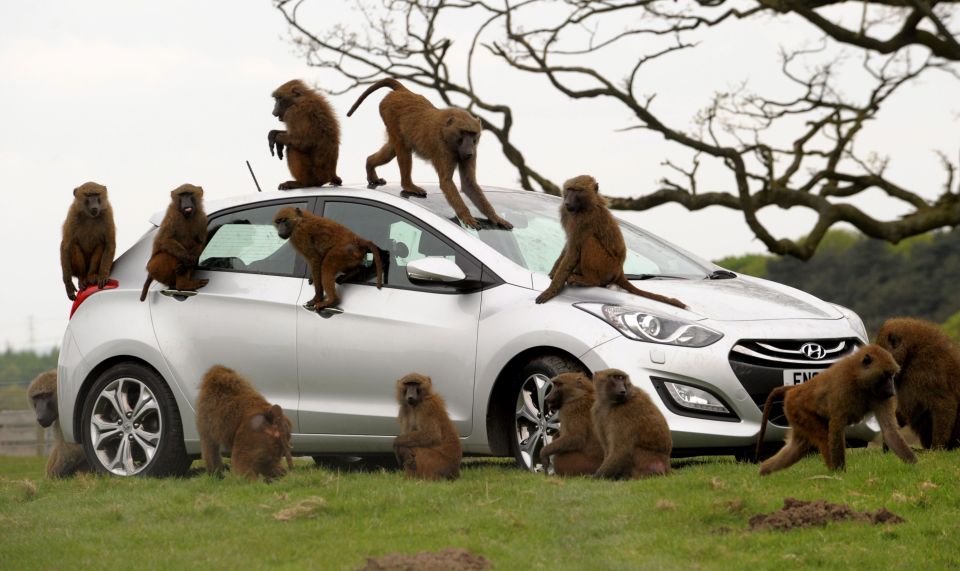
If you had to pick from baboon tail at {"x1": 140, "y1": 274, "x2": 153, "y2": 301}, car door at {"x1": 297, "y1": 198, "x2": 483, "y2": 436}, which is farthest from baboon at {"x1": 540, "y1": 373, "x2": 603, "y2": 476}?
baboon tail at {"x1": 140, "y1": 274, "x2": 153, "y2": 301}

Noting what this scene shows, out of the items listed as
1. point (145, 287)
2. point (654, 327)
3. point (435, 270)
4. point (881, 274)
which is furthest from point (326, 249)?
point (881, 274)

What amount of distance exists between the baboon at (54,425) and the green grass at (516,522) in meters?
1.75

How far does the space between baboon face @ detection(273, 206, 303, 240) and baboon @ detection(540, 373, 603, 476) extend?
2.17 metres

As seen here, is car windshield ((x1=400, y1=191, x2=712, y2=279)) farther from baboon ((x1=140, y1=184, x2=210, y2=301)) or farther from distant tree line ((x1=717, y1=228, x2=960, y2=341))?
distant tree line ((x1=717, y1=228, x2=960, y2=341))

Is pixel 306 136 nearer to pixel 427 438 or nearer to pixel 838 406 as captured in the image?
pixel 427 438

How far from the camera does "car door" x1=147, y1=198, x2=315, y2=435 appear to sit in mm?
8531

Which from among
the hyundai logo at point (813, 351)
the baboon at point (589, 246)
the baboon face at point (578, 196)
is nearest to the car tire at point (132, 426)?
the baboon at point (589, 246)

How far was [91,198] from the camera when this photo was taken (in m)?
9.75

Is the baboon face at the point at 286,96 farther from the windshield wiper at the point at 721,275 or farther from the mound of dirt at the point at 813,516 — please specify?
the mound of dirt at the point at 813,516

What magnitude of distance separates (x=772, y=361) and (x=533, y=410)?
Answer: 137cm

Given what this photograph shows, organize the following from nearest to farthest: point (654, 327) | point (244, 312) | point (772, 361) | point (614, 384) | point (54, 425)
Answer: point (614, 384) < point (654, 327) < point (772, 361) < point (244, 312) < point (54, 425)

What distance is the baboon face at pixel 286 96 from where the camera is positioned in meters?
9.86

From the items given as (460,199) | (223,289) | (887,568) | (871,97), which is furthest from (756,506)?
(871,97)

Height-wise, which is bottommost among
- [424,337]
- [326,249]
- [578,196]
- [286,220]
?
[424,337]
